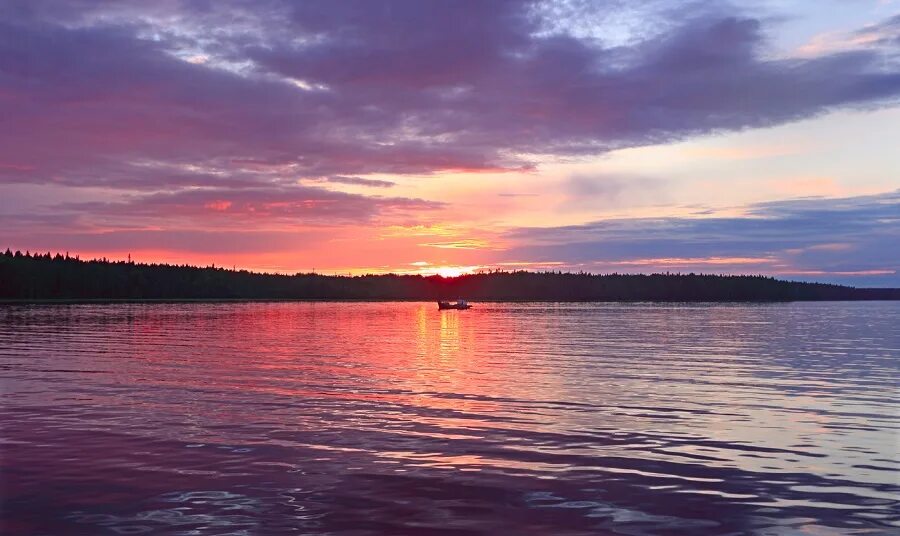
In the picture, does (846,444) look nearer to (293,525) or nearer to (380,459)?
(380,459)

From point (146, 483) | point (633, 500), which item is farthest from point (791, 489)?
point (146, 483)

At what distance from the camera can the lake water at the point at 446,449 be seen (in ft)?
51.3

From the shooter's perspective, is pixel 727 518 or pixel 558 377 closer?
pixel 727 518

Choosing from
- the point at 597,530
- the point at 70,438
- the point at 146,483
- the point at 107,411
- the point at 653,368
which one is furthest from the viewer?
the point at 653,368

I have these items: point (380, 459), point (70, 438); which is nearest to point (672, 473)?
point (380, 459)

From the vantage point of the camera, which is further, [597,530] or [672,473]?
[672,473]

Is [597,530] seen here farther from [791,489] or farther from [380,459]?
[380,459]

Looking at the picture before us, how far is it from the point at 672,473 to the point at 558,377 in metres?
22.0

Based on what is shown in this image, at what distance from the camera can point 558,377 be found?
41.5 metres

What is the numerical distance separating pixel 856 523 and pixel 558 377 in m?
26.2

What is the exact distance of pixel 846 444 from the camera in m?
23.5

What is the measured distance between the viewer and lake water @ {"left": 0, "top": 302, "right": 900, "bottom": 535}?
615 inches

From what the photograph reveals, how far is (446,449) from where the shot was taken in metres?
22.2

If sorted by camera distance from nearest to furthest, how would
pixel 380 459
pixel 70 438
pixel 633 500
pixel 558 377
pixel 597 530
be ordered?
pixel 597 530
pixel 633 500
pixel 380 459
pixel 70 438
pixel 558 377
